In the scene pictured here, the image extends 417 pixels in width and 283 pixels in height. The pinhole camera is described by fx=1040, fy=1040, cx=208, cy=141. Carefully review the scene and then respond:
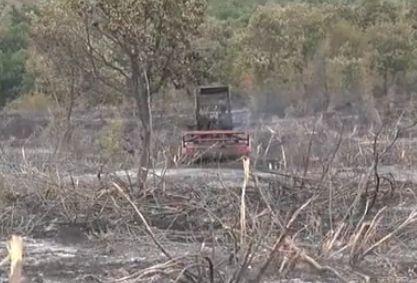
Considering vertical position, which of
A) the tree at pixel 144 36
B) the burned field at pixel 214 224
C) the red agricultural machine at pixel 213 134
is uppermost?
the tree at pixel 144 36

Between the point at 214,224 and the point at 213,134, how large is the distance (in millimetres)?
11788

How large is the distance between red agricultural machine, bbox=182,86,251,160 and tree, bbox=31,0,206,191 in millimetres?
1735

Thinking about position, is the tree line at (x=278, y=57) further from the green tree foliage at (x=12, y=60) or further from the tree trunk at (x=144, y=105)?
the tree trunk at (x=144, y=105)

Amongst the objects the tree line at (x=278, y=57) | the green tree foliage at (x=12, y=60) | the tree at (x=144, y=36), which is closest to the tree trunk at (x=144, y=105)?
the tree at (x=144, y=36)

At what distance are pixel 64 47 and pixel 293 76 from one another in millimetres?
18624

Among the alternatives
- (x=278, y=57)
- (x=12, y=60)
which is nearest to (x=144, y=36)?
(x=278, y=57)

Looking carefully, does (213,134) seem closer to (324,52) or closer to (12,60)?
(324,52)

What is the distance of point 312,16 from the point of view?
4719 cm

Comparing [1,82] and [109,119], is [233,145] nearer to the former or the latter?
[109,119]

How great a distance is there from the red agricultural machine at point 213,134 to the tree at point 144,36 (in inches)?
68.3

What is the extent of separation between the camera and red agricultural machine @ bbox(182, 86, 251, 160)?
24.4 meters

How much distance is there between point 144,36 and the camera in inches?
744

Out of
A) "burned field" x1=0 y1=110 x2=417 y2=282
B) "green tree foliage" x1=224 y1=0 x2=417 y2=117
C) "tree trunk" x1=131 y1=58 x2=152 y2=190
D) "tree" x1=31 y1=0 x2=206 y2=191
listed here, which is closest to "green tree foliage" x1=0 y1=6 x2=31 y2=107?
"green tree foliage" x1=224 y1=0 x2=417 y2=117

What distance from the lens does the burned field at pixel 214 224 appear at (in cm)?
1025
